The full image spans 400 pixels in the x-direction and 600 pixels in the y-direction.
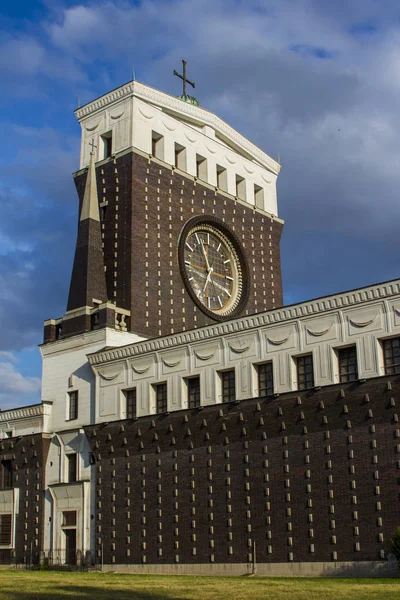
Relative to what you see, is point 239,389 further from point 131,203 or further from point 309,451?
point 131,203

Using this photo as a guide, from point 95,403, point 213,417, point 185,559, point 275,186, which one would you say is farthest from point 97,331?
point 275,186

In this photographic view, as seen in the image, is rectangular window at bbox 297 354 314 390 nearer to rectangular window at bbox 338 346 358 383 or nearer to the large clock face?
rectangular window at bbox 338 346 358 383

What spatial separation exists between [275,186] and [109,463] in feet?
102

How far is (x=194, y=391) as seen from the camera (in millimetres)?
43125

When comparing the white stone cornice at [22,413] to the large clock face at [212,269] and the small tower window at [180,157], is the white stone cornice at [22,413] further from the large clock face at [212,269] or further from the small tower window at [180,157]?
the small tower window at [180,157]

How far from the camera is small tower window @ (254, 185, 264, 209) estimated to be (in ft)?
214

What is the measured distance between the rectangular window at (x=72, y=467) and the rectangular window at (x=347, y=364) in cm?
1869

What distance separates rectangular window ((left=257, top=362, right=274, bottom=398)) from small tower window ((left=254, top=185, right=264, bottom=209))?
27.0 m

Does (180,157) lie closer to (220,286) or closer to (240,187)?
(240,187)

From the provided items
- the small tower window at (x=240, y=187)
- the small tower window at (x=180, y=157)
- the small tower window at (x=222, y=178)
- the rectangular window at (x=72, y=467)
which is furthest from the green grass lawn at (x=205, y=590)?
the small tower window at (x=240, y=187)

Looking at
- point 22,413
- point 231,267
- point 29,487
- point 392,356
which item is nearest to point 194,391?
point 392,356

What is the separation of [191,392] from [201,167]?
75.0 feet

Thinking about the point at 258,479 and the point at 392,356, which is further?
the point at 258,479

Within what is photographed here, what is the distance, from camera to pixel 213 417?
41125 millimetres
